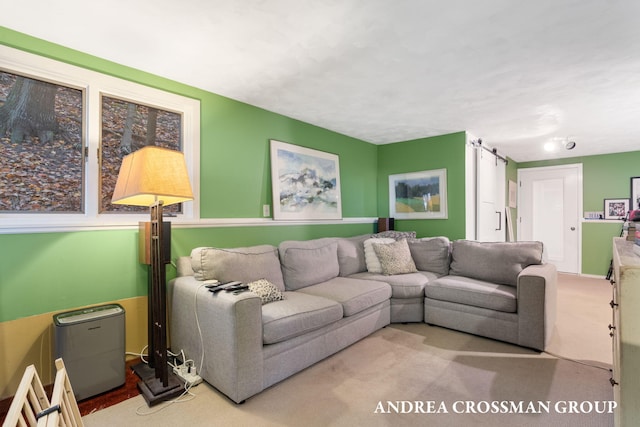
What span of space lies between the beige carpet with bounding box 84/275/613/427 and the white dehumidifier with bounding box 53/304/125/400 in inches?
7.9

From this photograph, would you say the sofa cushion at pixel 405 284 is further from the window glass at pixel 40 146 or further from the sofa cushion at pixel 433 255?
the window glass at pixel 40 146

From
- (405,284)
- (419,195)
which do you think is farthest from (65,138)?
(419,195)

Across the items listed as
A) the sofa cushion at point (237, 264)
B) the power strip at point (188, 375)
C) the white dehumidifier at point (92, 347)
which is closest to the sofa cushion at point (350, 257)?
the sofa cushion at point (237, 264)

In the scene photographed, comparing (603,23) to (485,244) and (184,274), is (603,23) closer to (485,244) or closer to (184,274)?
(485,244)

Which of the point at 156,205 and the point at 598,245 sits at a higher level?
the point at 156,205

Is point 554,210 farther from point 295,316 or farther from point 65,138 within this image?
point 65,138

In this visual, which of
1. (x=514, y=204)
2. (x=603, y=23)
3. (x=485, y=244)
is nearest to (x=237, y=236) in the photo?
(x=485, y=244)

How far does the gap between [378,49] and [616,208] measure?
233 inches

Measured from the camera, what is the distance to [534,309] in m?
2.63

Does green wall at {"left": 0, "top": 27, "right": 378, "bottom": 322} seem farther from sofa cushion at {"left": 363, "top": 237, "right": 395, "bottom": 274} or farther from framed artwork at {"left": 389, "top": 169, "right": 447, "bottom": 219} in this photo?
framed artwork at {"left": 389, "top": 169, "right": 447, "bottom": 219}

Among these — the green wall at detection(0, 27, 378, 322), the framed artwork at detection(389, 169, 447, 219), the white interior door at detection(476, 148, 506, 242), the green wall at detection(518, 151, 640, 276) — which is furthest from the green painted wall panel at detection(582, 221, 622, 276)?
the green wall at detection(0, 27, 378, 322)

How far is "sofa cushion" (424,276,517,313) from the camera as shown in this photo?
279 cm

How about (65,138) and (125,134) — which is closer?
(65,138)

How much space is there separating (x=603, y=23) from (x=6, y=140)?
3766 millimetres
